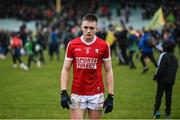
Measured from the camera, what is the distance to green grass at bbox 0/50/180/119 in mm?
14102

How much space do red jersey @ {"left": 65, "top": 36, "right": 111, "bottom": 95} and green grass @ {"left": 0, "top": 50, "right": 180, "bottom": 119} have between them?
5466 mm

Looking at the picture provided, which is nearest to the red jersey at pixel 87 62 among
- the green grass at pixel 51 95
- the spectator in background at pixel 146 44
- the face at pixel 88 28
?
the face at pixel 88 28

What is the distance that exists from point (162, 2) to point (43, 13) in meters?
11.0

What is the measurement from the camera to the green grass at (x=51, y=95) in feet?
46.3

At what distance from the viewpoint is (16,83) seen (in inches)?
836

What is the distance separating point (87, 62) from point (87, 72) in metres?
0.16

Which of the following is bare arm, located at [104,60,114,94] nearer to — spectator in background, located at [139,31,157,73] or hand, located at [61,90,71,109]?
hand, located at [61,90,71,109]

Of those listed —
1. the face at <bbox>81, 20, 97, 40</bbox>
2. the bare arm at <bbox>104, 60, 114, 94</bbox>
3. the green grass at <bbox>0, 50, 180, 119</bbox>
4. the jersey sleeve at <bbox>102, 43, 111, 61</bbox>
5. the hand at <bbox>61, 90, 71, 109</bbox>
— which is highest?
the face at <bbox>81, 20, 97, 40</bbox>

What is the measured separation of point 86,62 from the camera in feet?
26.4

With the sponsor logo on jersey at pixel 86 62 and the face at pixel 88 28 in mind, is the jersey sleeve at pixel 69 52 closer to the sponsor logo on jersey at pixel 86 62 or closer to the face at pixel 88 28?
the sponsor logo on jersey at pixel 86 62

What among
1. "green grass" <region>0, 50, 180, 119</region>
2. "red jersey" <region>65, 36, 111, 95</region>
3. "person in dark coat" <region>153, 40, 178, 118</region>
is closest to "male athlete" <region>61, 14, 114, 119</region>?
"red jersey" <region>65, 36, 111, 95</region>

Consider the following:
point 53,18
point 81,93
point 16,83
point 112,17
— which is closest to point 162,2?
point 112,17

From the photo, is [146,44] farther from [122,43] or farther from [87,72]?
[87,72]

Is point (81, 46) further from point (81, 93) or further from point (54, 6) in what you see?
point (54, 6)
